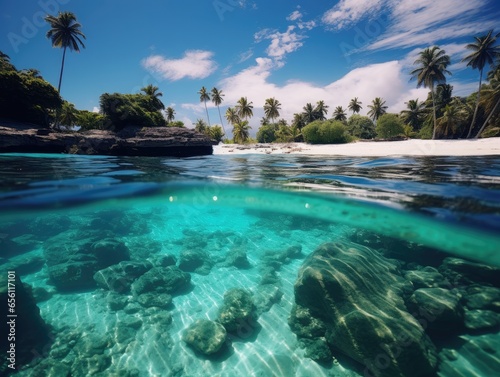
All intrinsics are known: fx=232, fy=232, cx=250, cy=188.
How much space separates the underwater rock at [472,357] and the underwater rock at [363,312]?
0.39 meters

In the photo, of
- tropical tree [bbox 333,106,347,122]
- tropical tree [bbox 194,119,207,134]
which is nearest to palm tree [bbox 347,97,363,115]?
tropical tree [bbox 333,106,347,122]

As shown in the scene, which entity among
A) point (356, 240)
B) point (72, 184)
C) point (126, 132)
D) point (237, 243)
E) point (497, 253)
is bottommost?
point (237, 243)

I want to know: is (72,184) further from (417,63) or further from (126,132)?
(417,63)

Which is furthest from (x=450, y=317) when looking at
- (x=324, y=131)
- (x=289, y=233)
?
(x=324, y=131)

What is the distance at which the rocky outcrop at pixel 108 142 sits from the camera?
16.5 meters

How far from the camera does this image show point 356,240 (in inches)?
521

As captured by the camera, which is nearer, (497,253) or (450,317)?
(497,253)

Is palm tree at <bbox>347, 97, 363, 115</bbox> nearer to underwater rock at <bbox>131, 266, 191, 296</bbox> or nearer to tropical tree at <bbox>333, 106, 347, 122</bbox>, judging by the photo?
tropical tree at <bbox>333, 106, 347, 122</bbox>

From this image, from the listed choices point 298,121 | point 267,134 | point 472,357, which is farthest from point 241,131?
point 472,357

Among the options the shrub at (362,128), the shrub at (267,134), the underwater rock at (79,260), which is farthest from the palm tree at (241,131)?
the underwater rock at (79,260)

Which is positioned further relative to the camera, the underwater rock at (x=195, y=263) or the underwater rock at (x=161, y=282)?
the underwater rock at (x=195, y=263)

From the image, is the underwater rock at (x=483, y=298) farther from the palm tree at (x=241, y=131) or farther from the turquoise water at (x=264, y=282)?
the palm tree at (x=241, y=131)

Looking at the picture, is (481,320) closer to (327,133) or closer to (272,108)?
(327,133)

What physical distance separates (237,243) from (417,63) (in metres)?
49.2
